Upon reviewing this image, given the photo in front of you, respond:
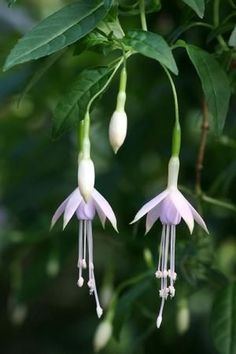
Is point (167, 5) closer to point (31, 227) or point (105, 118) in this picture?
point (105, 118)

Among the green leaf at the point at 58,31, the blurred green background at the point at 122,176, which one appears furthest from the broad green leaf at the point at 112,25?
the blurred green background at the point at 122,176

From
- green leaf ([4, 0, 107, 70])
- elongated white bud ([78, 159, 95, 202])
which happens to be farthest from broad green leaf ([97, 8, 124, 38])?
elongated white bud ([78, 159, 95, 202])

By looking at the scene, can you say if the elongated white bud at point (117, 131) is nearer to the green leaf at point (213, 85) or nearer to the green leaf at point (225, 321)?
the green leaf at point (213, 85)

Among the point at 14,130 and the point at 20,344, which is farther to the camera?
the point at 20,344

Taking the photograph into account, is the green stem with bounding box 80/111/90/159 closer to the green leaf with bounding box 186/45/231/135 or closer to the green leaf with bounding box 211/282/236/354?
the green leaf with bounding box 186/45/231/135

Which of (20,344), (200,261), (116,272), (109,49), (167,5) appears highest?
(109,49)

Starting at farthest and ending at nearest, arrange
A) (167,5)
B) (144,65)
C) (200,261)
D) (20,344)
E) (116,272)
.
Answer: (20,344), (116,272), (144,65), (167,5), (200,261)

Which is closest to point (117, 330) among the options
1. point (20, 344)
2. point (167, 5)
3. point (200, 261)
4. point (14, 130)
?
point (200, 261)
